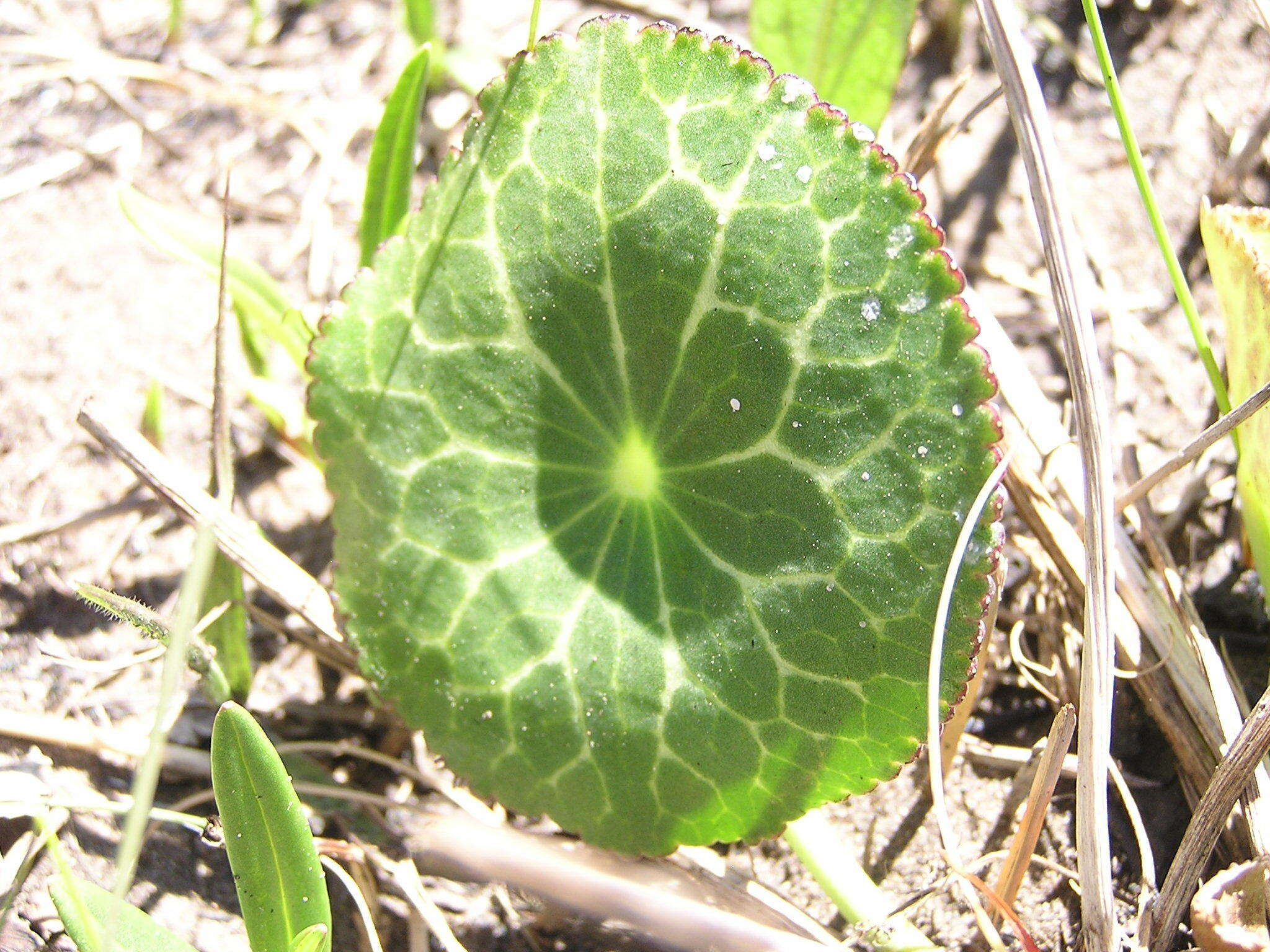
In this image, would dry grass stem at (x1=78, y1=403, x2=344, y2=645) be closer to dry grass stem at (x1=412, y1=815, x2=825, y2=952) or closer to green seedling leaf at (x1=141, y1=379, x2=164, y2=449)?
green seedling leaf at (x1=141, y1=379, x2=164, y2=449)

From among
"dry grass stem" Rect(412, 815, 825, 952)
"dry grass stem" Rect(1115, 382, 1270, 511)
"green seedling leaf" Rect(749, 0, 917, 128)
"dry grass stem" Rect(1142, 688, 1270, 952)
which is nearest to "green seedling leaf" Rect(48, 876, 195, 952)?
"dry grass stem" Rect(412, 815, 825, 952)

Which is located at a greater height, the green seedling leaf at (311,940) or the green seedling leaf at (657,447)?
the green seedling leaf at (657,447)

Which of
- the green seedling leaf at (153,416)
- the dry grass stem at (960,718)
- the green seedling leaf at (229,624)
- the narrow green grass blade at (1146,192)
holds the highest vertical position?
the narrow green grass blade at (1146,192)

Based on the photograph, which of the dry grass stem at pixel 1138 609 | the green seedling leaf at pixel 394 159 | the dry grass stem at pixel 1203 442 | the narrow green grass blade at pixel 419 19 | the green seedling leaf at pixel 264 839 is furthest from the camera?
the narrow green grass blade at pixel 419 19

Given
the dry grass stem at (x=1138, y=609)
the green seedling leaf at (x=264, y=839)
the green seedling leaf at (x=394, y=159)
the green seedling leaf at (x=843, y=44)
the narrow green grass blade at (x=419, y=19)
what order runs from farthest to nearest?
the narrow green grass blade at (x=419, y=19) → the green seedling leaf at (x=843, y=44) → the green seedling leaf at (x=394, y=159) → the dry grass stem at (x=1138, y=609) → the green seedling leaf at (x=264, y=839)

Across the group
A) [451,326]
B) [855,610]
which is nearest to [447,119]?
[451,326]

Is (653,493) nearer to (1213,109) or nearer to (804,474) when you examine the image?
(804,474)

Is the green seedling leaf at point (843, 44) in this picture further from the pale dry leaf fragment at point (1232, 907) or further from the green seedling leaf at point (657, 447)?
the pale dry leaf fragment at point (1232, 907)

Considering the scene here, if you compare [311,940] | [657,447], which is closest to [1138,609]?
[657,447]

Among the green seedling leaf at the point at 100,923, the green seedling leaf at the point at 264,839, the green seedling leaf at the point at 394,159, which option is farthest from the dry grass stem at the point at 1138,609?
the green seedling leaf at the point at 100,923
